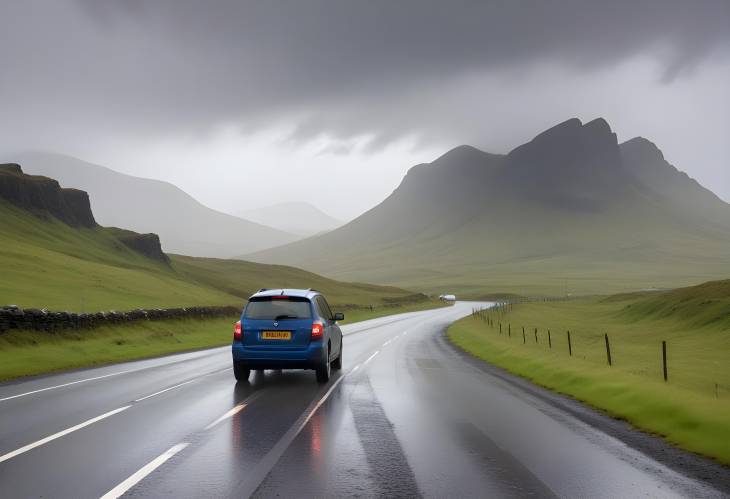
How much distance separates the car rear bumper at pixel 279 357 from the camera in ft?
50.6

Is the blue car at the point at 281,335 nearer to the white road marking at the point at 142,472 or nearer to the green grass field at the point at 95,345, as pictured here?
the white road marking at the point at 142,472

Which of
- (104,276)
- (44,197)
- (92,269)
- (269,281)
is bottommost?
(104,276)

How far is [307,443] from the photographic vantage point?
30.5 ft

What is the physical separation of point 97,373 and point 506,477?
48.2 ft

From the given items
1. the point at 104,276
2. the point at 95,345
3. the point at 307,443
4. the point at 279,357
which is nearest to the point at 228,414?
the point at 307,443

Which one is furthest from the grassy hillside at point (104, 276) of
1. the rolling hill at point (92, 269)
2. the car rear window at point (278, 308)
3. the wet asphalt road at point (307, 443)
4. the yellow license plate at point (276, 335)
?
the wet asphalt road at point (307, 443)

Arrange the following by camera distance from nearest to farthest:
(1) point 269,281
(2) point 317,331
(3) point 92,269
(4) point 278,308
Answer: (2) point 317,331
(4) point 278,308
(3) point 92,269
(1) point 269,281

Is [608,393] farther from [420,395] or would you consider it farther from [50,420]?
[50,420]

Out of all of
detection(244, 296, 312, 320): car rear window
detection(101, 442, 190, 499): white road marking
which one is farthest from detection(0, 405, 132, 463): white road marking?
detection(244, 296, 312, 320): car rear window

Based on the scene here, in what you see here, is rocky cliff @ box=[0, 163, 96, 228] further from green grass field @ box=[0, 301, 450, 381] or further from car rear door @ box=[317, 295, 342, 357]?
car rear door @ box=[317, 295, 342, 357]

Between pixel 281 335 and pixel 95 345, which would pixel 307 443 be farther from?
pixel 95 345

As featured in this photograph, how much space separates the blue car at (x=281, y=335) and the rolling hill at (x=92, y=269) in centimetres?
3143

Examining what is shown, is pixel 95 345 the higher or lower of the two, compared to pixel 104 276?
lower

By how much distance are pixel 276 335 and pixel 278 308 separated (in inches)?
29.1
